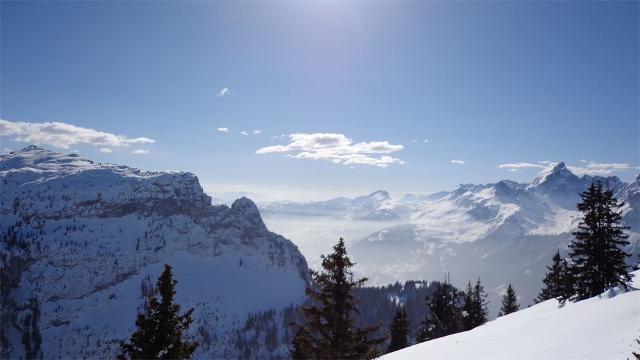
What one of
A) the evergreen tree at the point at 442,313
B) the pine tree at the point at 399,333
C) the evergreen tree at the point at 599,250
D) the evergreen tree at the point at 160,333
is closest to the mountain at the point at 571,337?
the evergreen tree at the point at 599,250

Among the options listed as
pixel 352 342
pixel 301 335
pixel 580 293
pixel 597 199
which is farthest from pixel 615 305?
pixel 301 335

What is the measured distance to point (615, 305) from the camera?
2873 cm

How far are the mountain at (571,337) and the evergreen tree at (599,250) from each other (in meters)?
4.59

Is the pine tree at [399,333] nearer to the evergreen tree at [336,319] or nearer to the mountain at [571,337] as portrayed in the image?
the mountain at [571,337]

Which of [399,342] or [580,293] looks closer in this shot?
[580,293]

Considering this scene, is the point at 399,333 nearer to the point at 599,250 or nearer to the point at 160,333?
the point at 599,250

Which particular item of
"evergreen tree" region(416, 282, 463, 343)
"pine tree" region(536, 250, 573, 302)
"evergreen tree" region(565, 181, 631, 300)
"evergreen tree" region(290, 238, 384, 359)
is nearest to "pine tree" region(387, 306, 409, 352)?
"evergreen tree" region(416, 282, 463, 343)

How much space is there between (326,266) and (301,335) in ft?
11.6

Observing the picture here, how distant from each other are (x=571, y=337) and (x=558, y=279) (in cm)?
4386

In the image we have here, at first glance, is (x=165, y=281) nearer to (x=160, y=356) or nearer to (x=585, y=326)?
(x=160, y=356)

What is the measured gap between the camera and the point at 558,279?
60.5 m

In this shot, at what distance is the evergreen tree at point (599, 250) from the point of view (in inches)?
1442

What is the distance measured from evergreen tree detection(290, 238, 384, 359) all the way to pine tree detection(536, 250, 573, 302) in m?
30.4

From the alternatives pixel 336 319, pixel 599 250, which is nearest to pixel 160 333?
pixel 336 319
